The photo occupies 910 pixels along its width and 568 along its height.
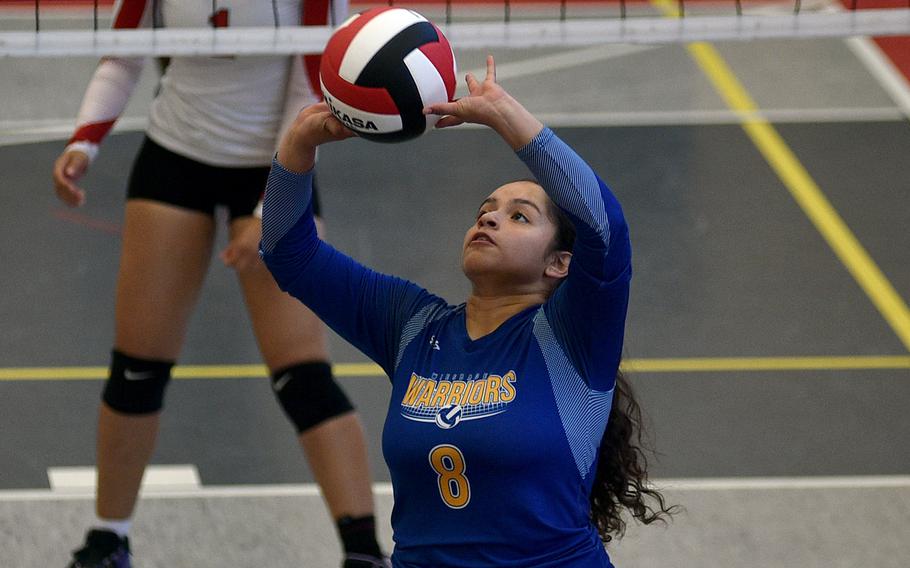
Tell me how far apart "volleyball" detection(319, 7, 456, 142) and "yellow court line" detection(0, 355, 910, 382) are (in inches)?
95.0

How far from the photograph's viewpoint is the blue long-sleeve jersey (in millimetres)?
2447

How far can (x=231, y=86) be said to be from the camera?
3.58m

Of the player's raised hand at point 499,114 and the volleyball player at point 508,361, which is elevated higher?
the player's raised hand at point 499,114

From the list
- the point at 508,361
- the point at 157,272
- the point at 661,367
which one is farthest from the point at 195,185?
the point at 661,367

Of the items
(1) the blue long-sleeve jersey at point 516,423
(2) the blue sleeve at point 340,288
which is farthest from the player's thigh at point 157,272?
(1) the blue long-sleeve jersey at point 516,423

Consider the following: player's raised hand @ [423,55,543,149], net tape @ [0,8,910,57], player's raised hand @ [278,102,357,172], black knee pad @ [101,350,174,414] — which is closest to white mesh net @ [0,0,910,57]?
net tape @ [0,8,910,57]

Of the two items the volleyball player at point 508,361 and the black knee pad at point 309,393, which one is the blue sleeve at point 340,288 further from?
the black knee pad at point 309,393

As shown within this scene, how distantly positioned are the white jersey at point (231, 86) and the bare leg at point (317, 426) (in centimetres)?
21

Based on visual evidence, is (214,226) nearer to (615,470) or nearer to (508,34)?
(508,34)

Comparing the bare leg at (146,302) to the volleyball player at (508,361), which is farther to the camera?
the bare leg at (146,302)

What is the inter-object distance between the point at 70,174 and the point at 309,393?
33.3 inches

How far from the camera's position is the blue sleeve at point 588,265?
7.62ft

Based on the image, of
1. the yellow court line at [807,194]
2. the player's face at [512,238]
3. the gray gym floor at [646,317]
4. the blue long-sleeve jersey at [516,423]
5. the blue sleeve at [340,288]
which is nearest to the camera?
the blue long-sleeve jersey at [516,423]

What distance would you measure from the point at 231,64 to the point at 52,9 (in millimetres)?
6040
